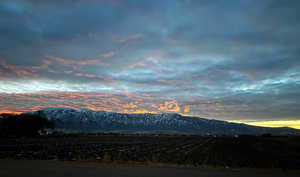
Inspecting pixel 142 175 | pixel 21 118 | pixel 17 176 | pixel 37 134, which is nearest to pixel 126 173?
pixel 142 175

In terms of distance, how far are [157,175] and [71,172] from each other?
194 inches

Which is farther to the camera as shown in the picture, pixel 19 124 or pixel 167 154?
pixel 19 124

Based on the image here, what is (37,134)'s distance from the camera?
110938 mm

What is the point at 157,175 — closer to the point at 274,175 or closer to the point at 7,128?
the point at 274,175

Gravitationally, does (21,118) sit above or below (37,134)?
above

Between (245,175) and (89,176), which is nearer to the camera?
(89,176)

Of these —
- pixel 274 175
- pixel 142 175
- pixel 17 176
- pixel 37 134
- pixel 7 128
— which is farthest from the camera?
pixel 37 134

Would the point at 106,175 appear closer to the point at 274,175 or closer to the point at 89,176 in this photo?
the point at 89,176

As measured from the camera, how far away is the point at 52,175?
40.0 ft

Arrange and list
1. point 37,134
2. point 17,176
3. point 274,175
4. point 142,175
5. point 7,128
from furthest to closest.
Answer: point 37,134 < point 7,128 < point 274,175 < point 142,175 < point 17,176

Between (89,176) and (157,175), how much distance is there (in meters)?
3.58

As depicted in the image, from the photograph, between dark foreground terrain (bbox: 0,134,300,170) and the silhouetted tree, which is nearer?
dark foreground terrain (bbox: 0,134,300,170)

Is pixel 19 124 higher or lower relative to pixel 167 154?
higher

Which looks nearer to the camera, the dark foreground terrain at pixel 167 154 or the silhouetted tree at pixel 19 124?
the dark foreground terrain at pixel 167 154
